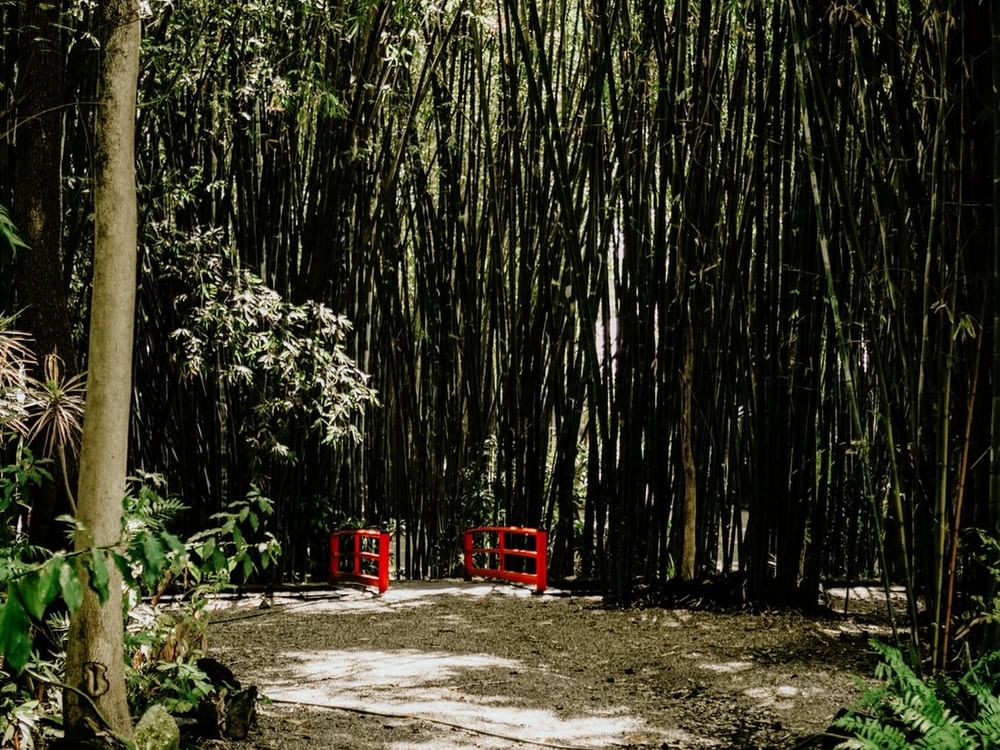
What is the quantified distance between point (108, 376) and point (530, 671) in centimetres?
205

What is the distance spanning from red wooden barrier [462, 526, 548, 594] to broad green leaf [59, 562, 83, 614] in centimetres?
400

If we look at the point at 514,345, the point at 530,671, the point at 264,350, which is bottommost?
the point at 530,671

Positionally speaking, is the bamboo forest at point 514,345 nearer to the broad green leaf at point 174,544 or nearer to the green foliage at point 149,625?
the green foliage at point 149,625

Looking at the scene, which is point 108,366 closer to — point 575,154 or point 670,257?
point 670,257

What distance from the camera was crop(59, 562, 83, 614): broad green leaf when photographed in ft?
4.43

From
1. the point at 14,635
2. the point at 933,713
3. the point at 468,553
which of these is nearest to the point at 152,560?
the point at 14,635

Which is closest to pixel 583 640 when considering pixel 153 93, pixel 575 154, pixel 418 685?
pixel 418 685

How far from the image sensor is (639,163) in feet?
16.3

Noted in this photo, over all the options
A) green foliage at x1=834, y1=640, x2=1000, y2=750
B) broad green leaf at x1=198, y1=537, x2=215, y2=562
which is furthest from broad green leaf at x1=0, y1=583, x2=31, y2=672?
green foliage at x1=834, y1=640, x2=1000, y2=750

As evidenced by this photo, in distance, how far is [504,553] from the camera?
219 inches

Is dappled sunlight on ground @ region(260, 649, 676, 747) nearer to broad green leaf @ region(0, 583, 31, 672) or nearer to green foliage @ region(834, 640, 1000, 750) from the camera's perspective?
green foliage @ region(834, 640, 1000, 750)

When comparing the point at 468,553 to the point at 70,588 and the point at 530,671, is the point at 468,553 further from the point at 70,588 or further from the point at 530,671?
the point at 70,588

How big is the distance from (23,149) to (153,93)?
2048 millimetres

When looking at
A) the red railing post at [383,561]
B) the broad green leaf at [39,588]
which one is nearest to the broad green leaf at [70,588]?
the broad green leaf at [39,588]
